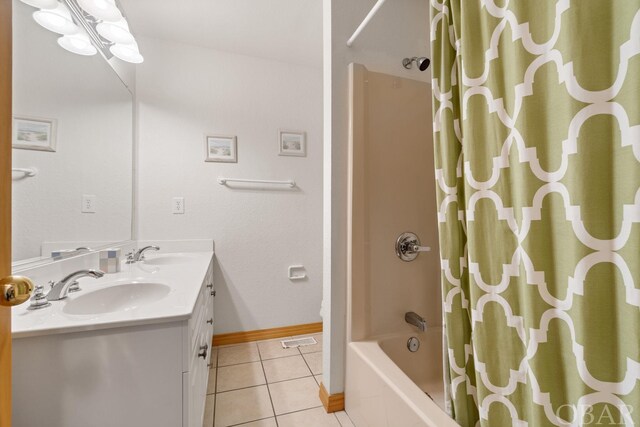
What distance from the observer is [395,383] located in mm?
956

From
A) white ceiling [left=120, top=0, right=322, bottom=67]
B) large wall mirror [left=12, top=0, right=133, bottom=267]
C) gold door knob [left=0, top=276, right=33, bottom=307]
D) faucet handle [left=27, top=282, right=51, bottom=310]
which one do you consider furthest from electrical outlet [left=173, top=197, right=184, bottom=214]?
gold door knob [left=0, top=276, right=33, bottom=307]

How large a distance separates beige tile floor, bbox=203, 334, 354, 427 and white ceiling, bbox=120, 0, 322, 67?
2466 millimetres

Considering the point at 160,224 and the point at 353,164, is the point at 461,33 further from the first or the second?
the point at 160,224

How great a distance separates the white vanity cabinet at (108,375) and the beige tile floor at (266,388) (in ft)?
2.08

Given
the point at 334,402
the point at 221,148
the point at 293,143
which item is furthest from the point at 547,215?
the point at 221,148

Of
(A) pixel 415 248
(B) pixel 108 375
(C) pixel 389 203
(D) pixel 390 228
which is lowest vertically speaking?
(B) pixel 108 375

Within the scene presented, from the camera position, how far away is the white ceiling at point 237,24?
5.44 ft

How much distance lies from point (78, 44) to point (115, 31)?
29 centimetres

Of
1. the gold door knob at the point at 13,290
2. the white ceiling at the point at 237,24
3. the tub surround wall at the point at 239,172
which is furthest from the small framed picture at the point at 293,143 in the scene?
the gold door knob at the point at 13,290

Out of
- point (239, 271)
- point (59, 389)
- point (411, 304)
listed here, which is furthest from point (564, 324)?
point (239, 271)

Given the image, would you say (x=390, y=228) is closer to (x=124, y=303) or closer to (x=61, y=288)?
(x=124, y=303)

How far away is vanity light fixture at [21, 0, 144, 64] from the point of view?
1057mm

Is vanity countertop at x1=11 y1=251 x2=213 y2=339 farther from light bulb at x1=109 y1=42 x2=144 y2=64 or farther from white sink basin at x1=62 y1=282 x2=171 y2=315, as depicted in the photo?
light bulb at x1=109 y1=42 x2=144 y2=64

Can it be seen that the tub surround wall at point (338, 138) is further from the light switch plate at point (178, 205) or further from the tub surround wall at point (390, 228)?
the light switch plate at point (178, 205)
